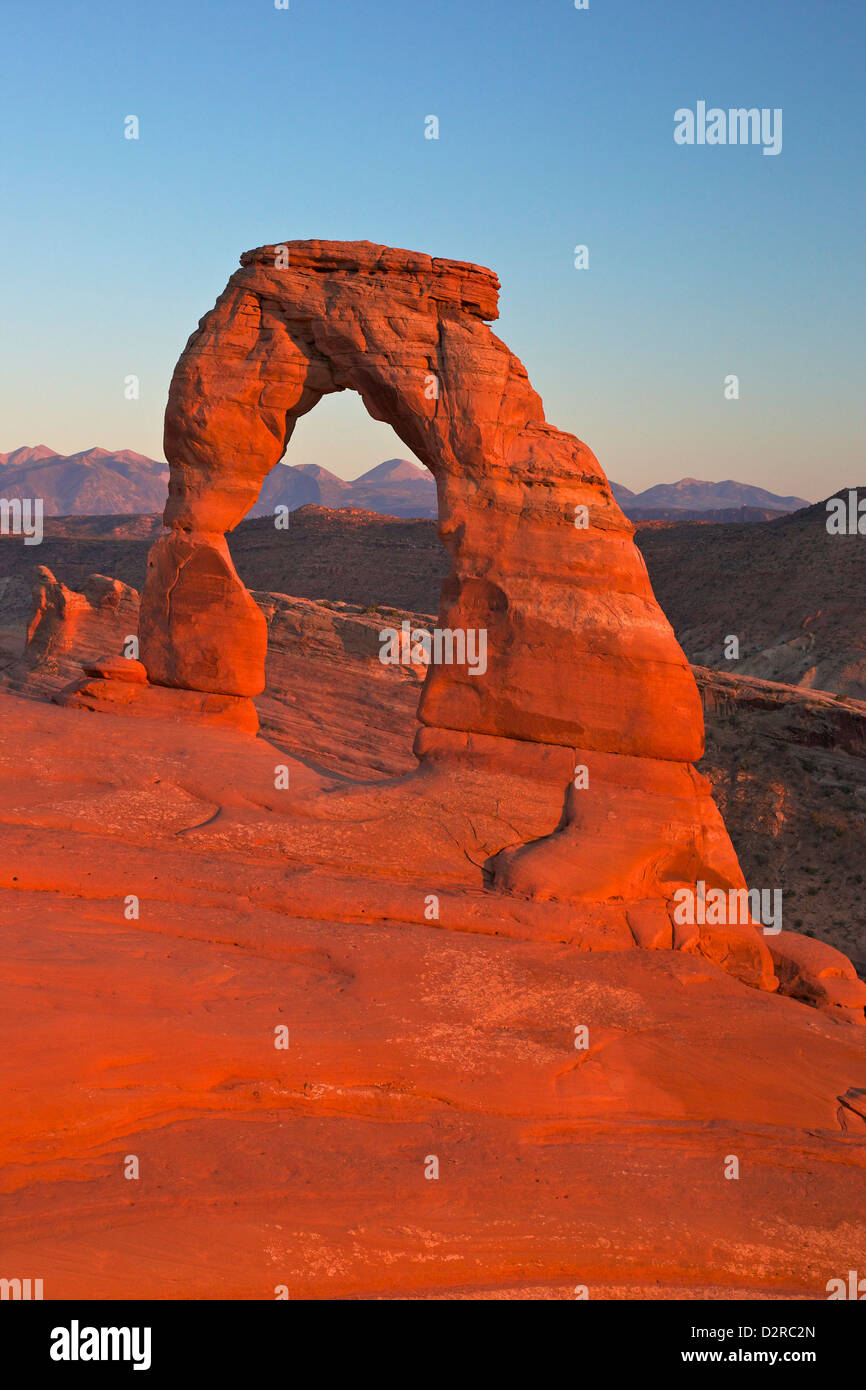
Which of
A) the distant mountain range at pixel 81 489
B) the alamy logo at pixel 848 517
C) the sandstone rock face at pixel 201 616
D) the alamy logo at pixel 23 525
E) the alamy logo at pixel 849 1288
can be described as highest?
the distant mountain range at pixel 81 489

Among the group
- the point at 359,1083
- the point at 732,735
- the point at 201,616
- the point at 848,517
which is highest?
the point at 848,517

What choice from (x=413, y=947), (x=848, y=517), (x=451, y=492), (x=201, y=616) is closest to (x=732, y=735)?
(x=451, y=492)

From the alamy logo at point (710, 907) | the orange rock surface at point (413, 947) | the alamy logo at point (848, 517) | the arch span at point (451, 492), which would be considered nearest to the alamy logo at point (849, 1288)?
the orange rock surface at point (413, 947)

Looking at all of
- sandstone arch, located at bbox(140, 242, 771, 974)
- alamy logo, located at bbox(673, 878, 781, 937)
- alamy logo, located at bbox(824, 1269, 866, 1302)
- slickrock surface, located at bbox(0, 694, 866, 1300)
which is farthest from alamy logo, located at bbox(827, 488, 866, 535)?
alamy logo, located at bbox(824, 1269, 866, 1302)

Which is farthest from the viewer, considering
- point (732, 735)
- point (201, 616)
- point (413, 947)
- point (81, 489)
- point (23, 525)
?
point (81, 489)

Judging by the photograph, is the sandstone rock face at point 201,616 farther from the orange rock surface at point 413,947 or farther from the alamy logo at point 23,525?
the alamy logo at point 23,525

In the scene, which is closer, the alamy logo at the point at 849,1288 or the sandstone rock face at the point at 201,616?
the alamy logo at the point at 849,1288

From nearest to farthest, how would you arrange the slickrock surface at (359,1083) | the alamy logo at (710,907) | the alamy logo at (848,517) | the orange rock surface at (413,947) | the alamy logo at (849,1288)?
the slickrock surface at (359,1083) → the orange rock surface at (413,947) → the alamy logo at (849,1288) → the alamy logo at (710,907) → the alamy logo at (848,517)

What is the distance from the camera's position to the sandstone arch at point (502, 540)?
9.98 metres

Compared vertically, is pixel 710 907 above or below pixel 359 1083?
above

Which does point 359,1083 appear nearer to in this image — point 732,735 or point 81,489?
point 732,735

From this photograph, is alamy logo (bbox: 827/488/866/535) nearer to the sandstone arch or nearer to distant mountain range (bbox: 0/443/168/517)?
the sandstone arch

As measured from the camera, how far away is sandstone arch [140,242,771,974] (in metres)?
9.98

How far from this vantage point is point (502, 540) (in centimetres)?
1047
